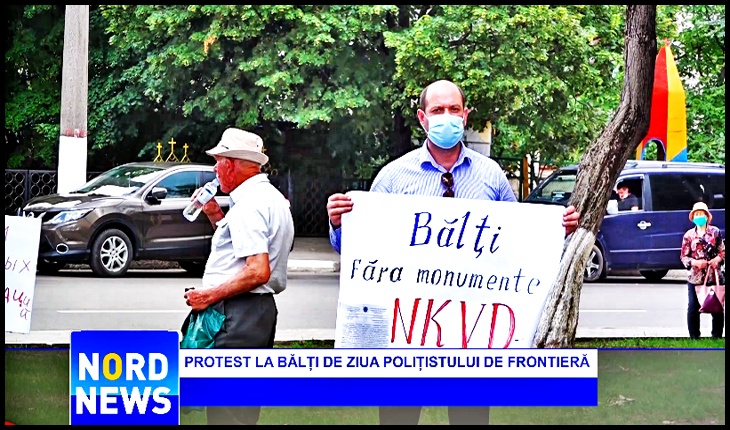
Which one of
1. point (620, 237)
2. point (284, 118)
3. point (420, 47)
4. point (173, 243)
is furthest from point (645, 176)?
point (173, 243)

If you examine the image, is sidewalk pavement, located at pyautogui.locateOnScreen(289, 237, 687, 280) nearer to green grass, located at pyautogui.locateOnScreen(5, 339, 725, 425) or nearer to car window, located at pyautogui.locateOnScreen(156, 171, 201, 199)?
green grass, located at pyautogui.locateOnScreen(5, 339, 725, 425)

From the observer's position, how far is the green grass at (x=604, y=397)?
5418 mm

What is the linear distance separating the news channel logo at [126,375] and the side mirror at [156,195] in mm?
2597

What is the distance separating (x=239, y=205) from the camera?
13.8 ft

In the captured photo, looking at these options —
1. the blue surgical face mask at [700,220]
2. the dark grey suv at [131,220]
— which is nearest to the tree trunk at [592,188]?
the blue surgical face mask at [700,220]

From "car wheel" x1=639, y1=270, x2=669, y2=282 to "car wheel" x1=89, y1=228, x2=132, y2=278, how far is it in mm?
4491

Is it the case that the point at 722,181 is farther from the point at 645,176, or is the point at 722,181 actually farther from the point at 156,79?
the point at 156,79

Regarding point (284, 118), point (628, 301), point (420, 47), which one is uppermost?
point (420, 47)

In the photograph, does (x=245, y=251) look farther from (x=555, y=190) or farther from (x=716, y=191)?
(x=716, y=191)

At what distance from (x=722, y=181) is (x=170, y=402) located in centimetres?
598

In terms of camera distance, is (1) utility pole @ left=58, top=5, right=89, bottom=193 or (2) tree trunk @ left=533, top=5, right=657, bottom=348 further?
(2) tree trunk @ left=533, top=5, right=657, bottom=348

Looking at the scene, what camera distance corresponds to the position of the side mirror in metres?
6.95

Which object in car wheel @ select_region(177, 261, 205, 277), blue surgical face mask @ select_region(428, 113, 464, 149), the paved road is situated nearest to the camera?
blue surgical face mask @ select_region(428, 113, 464, 149)

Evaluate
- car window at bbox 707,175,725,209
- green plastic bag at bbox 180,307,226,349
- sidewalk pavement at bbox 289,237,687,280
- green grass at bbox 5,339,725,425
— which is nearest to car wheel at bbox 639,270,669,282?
car window at bbox 707,175,725,209
